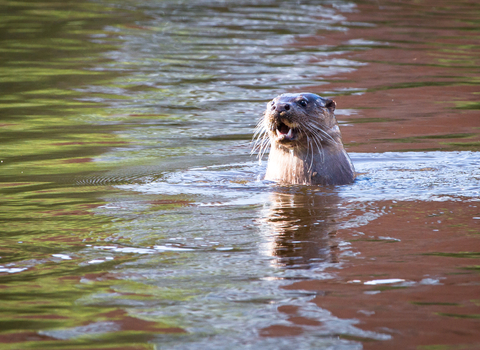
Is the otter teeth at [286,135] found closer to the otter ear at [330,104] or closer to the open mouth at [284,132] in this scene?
the open mouth at [284,132]

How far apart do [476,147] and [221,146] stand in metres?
2.63

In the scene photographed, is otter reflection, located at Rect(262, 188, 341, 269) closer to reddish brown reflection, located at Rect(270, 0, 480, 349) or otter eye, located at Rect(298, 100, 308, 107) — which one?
reddish brown reflection, located at Rect(270, 0, 480, 349)

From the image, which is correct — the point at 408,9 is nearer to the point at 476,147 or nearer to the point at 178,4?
the point at 178,4

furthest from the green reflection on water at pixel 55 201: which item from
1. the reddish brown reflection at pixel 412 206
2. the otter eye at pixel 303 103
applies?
the otter eye at pixel 303 103

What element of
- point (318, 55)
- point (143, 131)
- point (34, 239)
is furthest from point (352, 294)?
point (318, 55)

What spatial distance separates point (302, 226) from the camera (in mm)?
5082

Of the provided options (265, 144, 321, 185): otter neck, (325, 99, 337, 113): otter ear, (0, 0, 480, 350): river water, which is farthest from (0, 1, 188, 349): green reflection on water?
(325, 99, 337, 113): otter ear

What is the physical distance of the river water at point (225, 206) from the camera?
11.4ft

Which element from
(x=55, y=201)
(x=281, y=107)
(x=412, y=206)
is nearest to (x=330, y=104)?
(x=281, y=107)

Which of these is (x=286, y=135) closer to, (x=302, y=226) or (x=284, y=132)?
(x=284, y=132)

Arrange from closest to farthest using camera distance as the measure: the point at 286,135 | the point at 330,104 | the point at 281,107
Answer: the point at 281,107 → the point at 286,135 → the point at 330,104

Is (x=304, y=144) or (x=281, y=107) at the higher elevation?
(x=281, y=107)

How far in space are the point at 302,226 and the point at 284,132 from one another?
1.62 m

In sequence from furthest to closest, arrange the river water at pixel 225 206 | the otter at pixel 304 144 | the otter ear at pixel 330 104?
the otter ear at pixel 330 104, the otter at pixel 304 144, the river water at pixel 225 206
